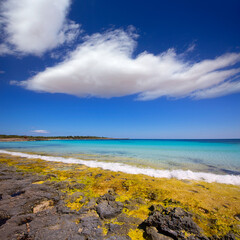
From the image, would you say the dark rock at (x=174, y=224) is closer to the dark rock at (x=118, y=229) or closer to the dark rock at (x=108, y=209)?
the dark rock at (x=118, y=229)

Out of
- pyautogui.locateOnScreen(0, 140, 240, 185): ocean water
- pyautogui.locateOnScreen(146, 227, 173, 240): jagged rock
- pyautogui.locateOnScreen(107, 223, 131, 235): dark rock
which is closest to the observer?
pyautogui.locateOnScreen(146, 227, 173, 240): jagged rock

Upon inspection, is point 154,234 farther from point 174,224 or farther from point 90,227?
point 90,227

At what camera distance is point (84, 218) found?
166 inches

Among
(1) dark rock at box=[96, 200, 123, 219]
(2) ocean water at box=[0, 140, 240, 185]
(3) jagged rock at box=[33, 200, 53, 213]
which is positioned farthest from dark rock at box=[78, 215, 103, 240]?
(2) ocean water at box=[0, 140, 240, 185]

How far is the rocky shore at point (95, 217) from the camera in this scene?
354 centimetres

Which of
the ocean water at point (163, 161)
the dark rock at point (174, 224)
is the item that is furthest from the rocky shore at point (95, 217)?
the ocean water at point (163, 161)

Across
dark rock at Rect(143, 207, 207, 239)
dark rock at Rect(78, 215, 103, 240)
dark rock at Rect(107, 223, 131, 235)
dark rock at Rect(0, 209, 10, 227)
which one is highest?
dark rock at Rect(143, 207, 207, 239)

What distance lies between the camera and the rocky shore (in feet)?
11.6

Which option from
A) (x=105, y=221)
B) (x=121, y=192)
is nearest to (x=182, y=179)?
(x=121, y=192)

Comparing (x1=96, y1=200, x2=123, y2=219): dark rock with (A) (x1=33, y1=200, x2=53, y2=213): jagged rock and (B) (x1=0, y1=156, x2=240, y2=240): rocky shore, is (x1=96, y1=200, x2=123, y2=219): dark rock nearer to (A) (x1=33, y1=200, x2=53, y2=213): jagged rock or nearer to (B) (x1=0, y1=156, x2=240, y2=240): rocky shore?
(B) (x1=0, y1=156, x2=240, y2=240): rocky shore

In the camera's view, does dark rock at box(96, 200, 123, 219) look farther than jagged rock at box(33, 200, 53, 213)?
No

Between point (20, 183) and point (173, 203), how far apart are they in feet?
26.2

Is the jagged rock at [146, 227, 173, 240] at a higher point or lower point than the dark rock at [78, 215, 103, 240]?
lower

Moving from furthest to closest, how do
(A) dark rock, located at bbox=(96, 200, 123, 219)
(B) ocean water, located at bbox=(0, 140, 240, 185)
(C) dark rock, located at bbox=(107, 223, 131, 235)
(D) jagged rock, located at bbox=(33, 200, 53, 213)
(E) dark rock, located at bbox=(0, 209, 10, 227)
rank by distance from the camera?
(B) ocean water, located at bbox=(0, 140, 240, 185) < (D) jagged rock, located at bbox=(33, 200, 53, 213) < (A) dark rock, located at bbox=(96, 200, 123, 219) < (E) dark rock, located at bbox=(0, 209, 10, 227) < (C) dark rock, located at bbox=(107, 223, 131, 235)
